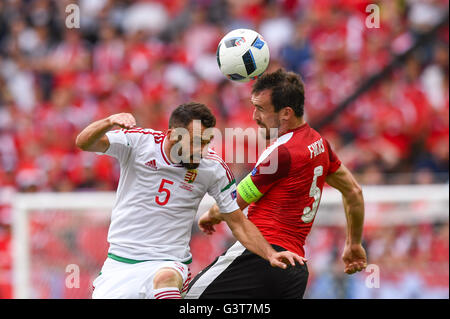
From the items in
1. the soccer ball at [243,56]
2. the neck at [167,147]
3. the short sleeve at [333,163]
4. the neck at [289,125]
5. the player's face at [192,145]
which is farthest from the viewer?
the soccer ball at [243,56]

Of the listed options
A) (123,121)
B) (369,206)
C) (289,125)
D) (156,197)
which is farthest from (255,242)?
(369,206)

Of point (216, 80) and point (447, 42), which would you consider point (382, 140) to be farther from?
point (216, 80)

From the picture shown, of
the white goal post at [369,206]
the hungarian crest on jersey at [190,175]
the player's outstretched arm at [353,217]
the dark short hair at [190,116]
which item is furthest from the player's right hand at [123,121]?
the white goal post at [369,206]

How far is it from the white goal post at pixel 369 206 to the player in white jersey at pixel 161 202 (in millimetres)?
3736

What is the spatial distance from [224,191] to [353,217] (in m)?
1.16

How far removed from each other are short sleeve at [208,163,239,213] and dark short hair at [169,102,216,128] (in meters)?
0.36

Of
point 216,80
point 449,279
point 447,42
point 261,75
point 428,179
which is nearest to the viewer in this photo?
point 261,75

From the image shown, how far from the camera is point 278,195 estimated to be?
5.09 meters

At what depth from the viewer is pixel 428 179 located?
933 centimetres

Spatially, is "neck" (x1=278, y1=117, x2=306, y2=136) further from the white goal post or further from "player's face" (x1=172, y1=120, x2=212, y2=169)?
→ the white goal post

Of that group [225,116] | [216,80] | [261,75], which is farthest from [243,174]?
[261,75]

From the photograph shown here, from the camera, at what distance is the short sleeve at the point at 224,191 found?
16.7 feet

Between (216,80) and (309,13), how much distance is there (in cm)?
184

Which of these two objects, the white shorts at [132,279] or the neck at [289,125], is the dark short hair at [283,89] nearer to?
the neck at [289,125]
